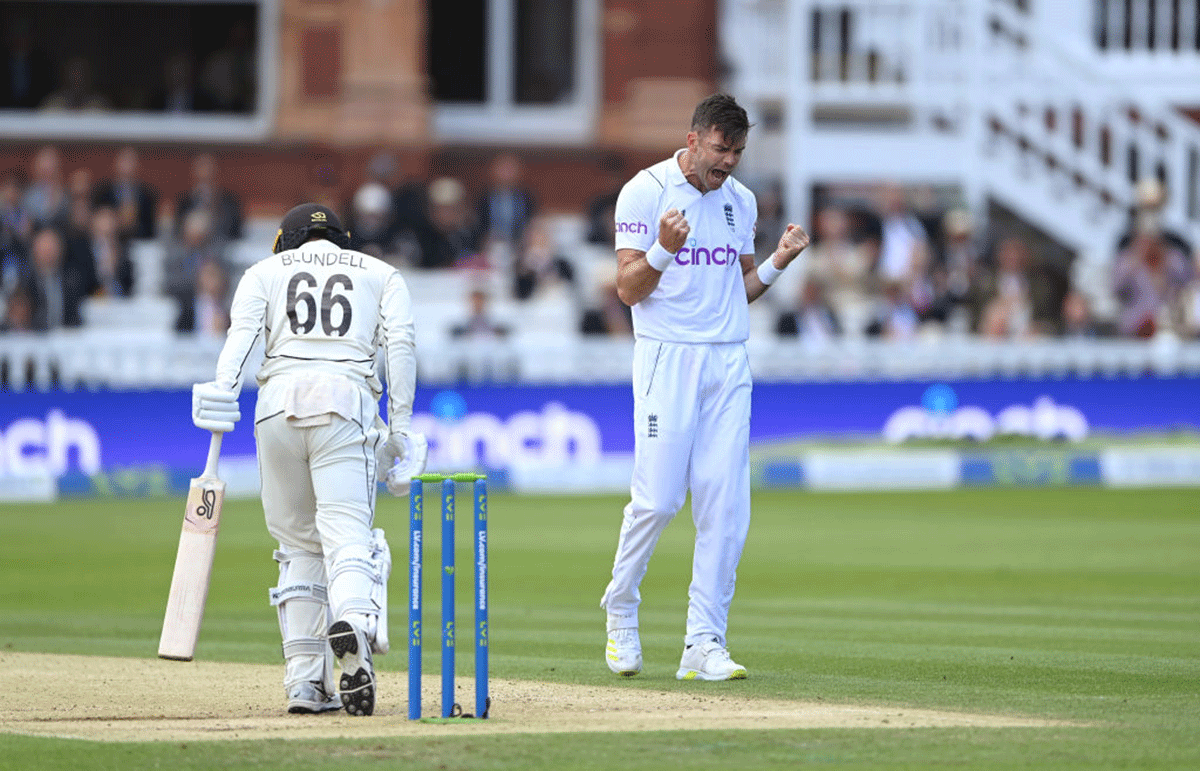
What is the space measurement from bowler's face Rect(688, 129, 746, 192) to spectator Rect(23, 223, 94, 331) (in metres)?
12.6

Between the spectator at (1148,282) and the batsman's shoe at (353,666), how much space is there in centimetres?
1594

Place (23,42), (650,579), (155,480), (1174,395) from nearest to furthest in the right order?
(650,579) < (155,480) < (1174,395) < (23,42)

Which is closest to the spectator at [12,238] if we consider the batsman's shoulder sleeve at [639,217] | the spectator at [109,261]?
the spectator at [109,261]

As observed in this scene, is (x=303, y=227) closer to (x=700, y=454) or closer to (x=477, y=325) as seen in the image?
(x=700, y=454)

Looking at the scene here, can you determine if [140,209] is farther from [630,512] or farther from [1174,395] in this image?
[630,512]

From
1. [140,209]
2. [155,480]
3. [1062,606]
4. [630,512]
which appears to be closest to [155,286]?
[140,209]

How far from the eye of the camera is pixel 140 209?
2236 cm

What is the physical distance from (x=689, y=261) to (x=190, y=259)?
13.2 meters

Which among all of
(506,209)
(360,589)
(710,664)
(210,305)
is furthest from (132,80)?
(360,589)

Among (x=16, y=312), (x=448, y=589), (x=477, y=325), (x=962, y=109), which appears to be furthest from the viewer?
(x=962, y=109)

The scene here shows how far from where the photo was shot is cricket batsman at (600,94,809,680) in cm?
844

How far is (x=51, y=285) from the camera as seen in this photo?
794 inches

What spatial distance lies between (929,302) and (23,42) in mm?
10645

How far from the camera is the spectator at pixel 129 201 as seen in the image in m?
22.0
